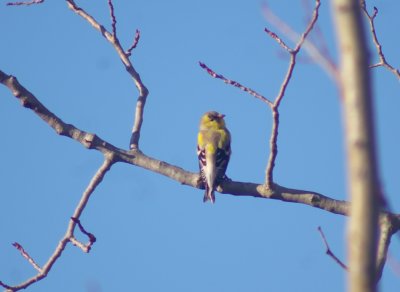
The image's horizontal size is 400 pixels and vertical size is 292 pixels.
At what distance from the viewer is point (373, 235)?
1.14 meters

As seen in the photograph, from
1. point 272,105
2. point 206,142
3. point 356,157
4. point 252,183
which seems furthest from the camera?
point 206,142

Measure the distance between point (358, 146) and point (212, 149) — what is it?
7.84 m

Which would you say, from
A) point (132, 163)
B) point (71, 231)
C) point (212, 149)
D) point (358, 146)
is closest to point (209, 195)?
point (212, 149)

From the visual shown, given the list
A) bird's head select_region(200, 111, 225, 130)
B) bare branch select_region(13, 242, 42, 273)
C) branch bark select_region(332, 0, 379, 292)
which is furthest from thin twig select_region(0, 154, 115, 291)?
bird's head select_region(200, 111, 225, 130)

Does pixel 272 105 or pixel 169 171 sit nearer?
pixel 272 105

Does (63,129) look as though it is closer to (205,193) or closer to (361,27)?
(205,193)

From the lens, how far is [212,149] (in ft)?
29.4

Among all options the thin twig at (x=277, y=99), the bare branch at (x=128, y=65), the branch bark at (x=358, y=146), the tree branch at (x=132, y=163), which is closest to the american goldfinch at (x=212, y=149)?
the tree branch at (x=132, y=163)

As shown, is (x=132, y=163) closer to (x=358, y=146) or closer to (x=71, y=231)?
(x=71, y=231)

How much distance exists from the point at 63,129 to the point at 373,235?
15.6 feet

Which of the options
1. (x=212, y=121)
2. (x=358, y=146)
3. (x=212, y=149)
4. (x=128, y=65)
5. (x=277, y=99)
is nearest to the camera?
(x=358, y=146)

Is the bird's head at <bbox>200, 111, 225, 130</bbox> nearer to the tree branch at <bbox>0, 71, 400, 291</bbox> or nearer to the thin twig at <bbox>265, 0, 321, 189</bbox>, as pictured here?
the tree branch at <bbox>0, 71, 400, 291</bbox>

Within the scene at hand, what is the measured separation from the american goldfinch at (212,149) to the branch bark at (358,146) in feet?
16.9

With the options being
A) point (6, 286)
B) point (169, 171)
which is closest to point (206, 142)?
point (169, 171)
